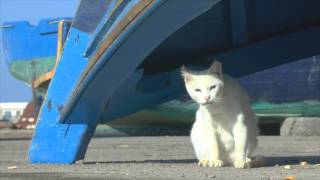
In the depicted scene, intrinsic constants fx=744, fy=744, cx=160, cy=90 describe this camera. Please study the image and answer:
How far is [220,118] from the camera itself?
7.58 m

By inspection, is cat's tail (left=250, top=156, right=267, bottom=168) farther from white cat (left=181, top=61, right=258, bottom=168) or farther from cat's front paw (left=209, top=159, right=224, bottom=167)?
cat's front paw (left=209, top=159, right=224, bottom=167)

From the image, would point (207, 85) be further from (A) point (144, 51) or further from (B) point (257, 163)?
(B) point (257, 163)

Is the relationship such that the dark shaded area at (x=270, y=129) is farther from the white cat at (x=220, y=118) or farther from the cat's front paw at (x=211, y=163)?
the white cat at (x=220, y=118)

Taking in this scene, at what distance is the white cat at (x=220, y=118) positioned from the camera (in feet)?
24.4

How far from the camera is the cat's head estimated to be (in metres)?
7.40

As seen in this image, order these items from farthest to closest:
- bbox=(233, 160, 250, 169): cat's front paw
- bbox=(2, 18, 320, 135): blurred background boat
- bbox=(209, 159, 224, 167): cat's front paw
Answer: bbox=(2, 18, 320, 135): blurred background boat
bbox=(209, 159, 224, 167): cat's front paw
bbox=(233, 160, 250, 169): cat's front paw

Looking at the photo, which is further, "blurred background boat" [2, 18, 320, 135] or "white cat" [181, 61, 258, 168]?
"blurred background boat" [2, 18, 320, 135]

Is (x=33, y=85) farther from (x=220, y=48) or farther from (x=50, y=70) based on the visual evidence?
(x=220, y=48)

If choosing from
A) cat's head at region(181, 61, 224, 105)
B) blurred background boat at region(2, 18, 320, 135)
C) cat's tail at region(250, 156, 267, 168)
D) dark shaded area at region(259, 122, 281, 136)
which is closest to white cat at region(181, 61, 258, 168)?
cat's head at region(181, 61, 224, 105)

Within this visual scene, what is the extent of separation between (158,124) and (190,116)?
1.70m

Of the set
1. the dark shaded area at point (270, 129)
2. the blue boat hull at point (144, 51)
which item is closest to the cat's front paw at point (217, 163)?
the blue boat hull at point (144, 51)

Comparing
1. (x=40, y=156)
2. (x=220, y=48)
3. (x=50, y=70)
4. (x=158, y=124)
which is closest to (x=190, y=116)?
(x=158, y=124)

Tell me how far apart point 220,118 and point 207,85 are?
400 millimetres

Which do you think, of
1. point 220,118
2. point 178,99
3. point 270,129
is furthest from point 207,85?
point 270,129
